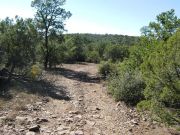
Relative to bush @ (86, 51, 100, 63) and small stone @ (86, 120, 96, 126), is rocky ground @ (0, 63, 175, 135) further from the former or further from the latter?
bush @ (86, 51, 100, 63)

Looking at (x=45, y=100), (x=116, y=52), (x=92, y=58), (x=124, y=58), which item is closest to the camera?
(x=45, y=100)

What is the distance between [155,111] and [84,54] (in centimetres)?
4953

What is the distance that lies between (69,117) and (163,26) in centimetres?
1049

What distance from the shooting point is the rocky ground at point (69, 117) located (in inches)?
478

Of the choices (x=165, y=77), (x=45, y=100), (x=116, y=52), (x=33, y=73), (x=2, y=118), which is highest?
(x=165, y=77)

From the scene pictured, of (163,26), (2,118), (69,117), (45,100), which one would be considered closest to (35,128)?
(2,118)

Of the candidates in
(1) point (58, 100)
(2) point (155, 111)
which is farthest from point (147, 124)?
(1) point (58, 100)

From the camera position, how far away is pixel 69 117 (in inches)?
551

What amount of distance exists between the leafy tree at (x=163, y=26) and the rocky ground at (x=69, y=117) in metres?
5.68

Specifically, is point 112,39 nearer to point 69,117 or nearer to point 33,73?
point 33,73

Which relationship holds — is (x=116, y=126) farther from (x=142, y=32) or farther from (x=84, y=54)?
(x=84, y=54)

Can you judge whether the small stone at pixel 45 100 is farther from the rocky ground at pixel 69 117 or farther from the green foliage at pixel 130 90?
the green foliage at pixel 130 90

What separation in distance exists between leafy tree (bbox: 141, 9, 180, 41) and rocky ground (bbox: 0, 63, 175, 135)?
568 cm

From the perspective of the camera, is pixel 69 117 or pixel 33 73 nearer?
pixel 69 117
